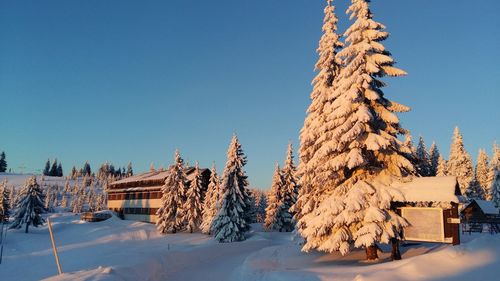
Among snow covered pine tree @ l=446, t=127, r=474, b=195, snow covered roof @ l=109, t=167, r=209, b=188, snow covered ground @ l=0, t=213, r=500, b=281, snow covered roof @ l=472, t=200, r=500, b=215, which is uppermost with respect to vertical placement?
snow covered pine tree @ l=446, t=127, r=474, b=195

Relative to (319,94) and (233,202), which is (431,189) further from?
(233,202)

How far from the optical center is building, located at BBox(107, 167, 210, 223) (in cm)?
6550

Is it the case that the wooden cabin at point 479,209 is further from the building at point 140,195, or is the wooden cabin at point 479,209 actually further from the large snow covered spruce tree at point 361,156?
the building at point 140,195

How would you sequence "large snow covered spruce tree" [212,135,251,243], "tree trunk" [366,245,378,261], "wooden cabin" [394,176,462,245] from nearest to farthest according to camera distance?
"wooden cabin" [394,176,462,245] → "tree trunk" [366,245,378,261] → "large snow covered spruce tree" [212,135,251,243]

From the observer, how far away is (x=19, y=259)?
4100 centimetres

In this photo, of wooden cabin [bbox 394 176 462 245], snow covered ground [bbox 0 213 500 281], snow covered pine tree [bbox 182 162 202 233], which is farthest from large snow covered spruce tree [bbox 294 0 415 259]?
snow covered pine tree [bbox 182 162 202 233]

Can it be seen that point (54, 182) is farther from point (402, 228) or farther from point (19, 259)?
point (402, 228)

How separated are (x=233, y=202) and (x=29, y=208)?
127ft

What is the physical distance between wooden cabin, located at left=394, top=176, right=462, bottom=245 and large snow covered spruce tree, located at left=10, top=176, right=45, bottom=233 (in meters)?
63.8

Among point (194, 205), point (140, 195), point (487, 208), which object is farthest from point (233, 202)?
point (487, 208)

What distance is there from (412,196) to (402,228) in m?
1.58

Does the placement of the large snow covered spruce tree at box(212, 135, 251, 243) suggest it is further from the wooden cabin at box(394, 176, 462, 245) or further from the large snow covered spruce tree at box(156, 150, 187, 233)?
the wooden cabin at box(394, 176, 462, 245)

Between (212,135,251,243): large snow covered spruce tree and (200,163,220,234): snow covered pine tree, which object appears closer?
(212,135,251,243): large snow covered spruce tree

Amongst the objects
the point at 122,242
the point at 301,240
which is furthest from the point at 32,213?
the point at 301,240
